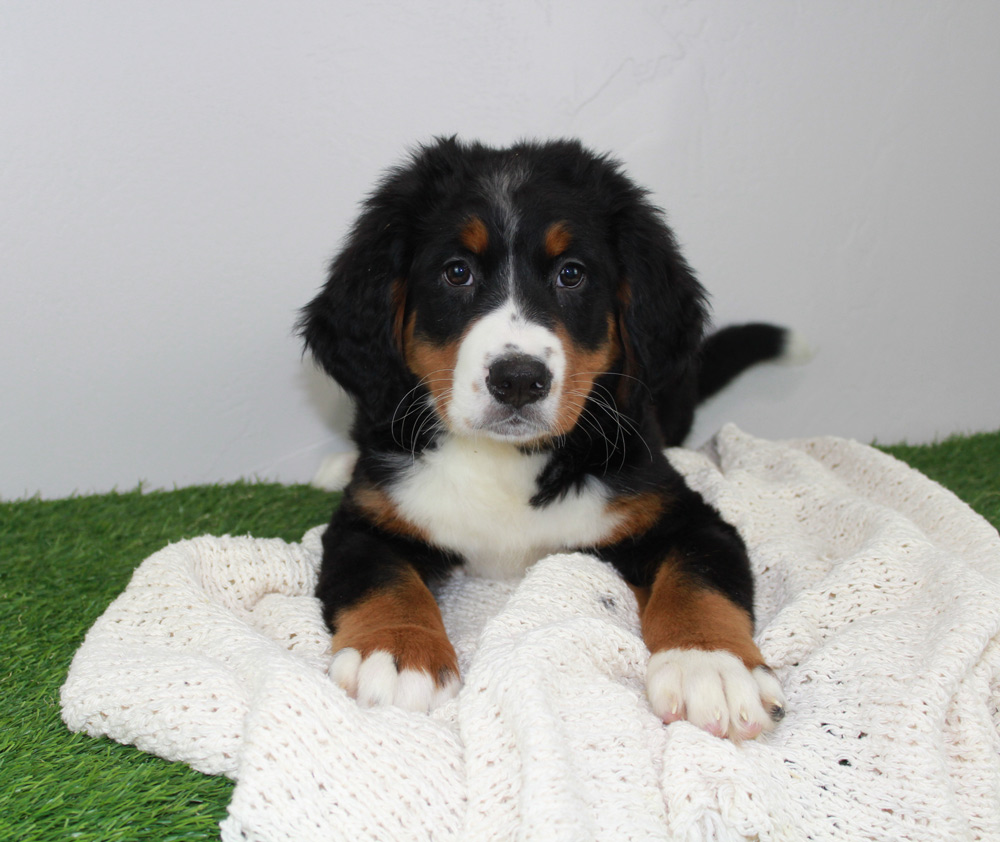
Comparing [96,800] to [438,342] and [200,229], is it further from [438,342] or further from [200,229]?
[200,229]

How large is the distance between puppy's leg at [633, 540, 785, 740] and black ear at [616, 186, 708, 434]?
0.51 meters

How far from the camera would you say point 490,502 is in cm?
210

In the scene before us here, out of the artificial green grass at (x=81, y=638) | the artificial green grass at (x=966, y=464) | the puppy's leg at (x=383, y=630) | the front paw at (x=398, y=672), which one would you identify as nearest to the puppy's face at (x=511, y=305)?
the puppy's leg at (x=383, y=630)

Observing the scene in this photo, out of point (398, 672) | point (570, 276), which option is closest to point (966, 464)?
point (570, 276)

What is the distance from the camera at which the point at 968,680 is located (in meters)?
1.65

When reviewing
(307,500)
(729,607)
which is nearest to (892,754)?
(729,607)

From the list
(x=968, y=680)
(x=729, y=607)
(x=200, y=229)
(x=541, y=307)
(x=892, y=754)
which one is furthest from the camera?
(x=200, y=229)

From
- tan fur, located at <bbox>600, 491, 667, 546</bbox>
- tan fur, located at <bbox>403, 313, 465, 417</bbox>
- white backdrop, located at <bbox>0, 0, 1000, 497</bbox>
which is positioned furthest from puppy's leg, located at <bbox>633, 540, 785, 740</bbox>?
white backdrop, located at <bbox>0, 0, 1000, 497</bbox>

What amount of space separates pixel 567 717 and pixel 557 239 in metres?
1.02

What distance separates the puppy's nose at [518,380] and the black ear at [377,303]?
351 millimetres

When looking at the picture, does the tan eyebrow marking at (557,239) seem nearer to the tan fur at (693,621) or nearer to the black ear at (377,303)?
the black ear at (377,303)

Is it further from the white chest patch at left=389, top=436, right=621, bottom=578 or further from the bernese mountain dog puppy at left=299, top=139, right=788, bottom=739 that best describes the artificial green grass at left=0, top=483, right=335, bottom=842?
the white chest patch at left=389, top=436, right=621, bottom=578

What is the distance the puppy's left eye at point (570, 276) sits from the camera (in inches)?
79.0

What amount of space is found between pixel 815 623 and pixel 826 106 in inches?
89.5
